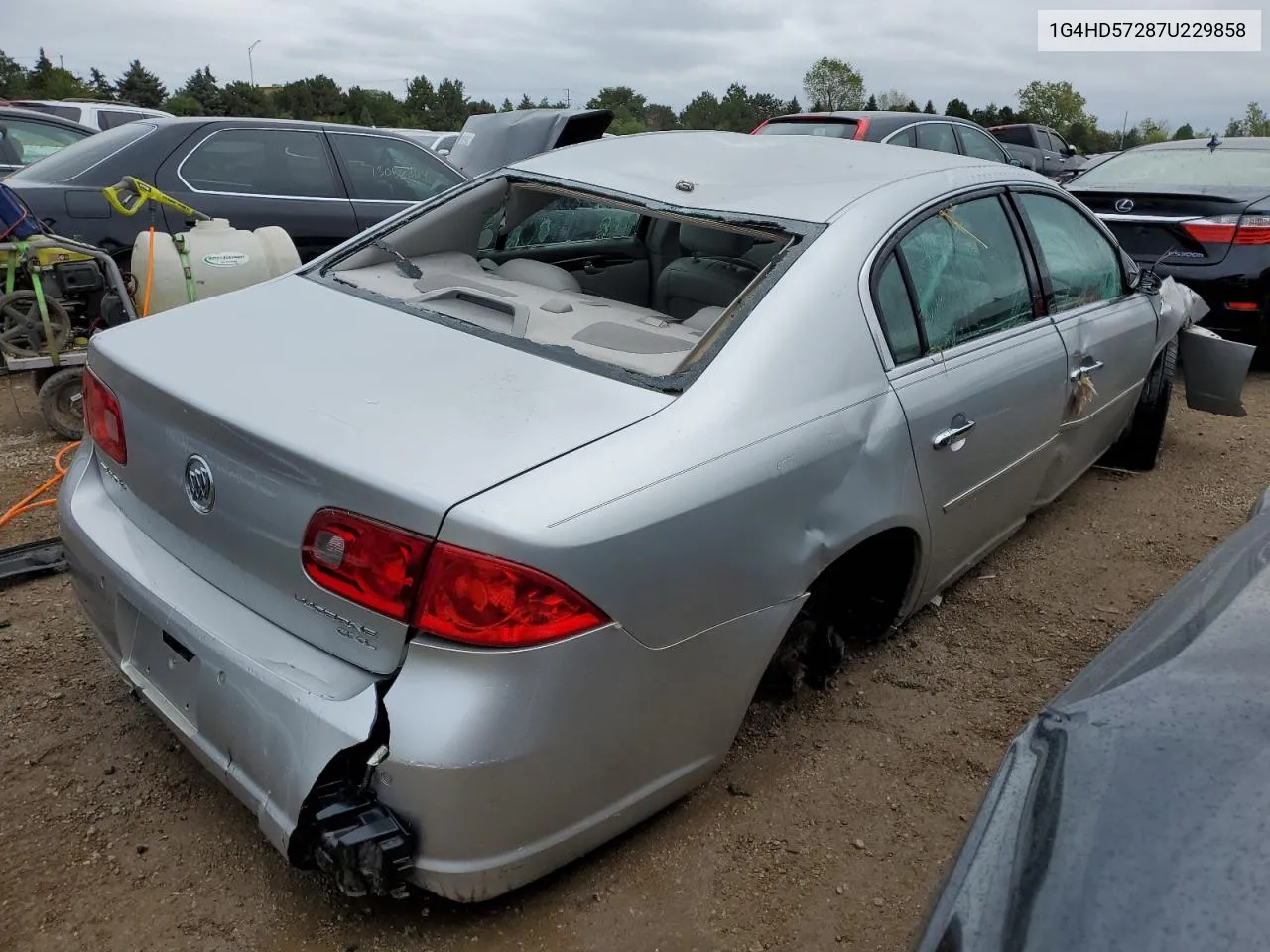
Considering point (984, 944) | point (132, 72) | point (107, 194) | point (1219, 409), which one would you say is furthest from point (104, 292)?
point (132, 72)

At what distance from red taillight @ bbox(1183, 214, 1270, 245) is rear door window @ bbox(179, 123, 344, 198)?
5.11 m

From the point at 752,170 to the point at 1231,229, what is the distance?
4420mm

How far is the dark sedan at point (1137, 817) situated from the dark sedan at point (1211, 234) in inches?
205

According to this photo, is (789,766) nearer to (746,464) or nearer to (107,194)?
(746,464)

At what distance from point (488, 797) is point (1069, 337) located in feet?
7.95

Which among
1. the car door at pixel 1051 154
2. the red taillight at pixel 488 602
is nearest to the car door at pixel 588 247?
the red taillight at pixel 488 602

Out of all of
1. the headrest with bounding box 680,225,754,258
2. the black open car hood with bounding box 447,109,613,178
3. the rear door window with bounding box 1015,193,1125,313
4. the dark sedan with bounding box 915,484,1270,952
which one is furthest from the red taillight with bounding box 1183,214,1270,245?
the dark sedan with bounding box 915,484,1270,952

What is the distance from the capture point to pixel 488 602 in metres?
1.62

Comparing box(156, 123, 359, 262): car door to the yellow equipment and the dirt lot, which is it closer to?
the yellow equipment

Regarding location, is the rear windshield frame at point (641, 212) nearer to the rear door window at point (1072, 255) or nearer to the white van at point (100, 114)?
the rear door window at point (1072, 255)

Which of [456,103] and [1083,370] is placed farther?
[456,103]

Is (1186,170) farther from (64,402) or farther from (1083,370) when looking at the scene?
(64,402)

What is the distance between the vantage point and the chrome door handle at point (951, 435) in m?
2.48

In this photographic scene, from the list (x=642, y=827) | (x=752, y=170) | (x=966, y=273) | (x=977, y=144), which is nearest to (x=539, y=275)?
(x=752, y=170)
